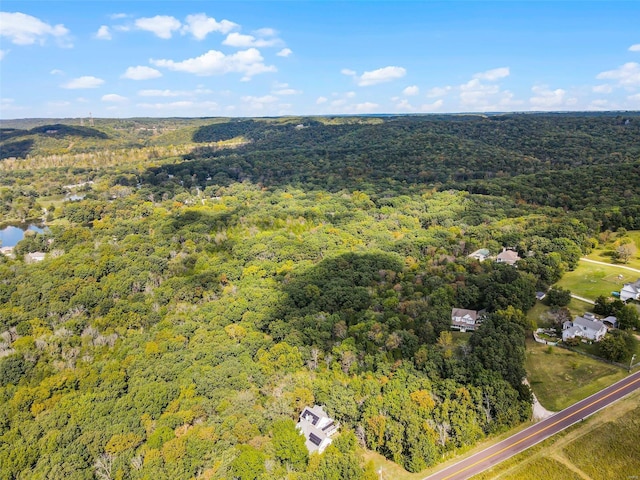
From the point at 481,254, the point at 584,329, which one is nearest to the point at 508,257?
the point at 481,254

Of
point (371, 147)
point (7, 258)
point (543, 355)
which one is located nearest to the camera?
point (543, 355)

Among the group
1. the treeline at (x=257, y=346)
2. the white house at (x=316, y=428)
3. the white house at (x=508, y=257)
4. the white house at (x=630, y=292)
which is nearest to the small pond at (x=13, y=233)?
the treeline at (x=257, y=346)

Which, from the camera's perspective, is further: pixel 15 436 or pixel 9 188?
pixel 9 188

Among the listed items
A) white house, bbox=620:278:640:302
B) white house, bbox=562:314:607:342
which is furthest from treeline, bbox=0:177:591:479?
white house, bbox=620:278:640:302

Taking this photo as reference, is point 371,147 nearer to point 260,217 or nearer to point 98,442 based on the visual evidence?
point 260,217

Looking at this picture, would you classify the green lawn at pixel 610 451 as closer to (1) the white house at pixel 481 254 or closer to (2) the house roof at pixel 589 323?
(2) the house roof at pixel 589 323

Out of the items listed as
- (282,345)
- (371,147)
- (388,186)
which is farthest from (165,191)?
(282,345)

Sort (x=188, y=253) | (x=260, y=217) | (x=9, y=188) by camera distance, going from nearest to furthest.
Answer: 1. (x=188, y=253)
2. (x=260, y=217)
3. (x=9, y=188)
